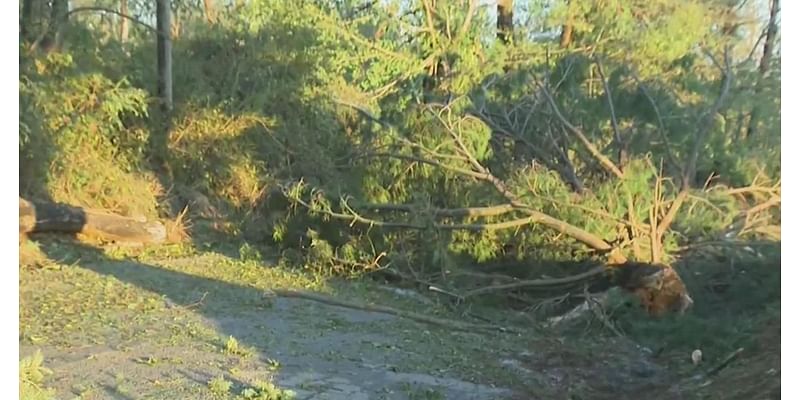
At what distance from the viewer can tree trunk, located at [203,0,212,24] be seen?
187cm

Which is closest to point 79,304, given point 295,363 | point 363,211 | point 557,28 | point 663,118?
point 295,363

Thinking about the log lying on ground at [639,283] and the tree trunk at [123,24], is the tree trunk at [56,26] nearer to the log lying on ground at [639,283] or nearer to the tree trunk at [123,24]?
the tree trunk at [123,24]

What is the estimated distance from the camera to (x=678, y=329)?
1.77 metres

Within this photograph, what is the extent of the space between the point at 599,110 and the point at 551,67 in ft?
0.49

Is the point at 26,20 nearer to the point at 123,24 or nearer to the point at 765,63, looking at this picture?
the point at 123,24

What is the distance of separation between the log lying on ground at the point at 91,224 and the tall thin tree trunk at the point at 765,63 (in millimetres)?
1355

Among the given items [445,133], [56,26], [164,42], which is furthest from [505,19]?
[56,26]

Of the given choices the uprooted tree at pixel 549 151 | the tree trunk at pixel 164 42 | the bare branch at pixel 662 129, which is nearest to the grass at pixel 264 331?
the uprooted tree at pixel 549 151

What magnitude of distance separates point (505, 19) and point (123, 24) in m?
0.89

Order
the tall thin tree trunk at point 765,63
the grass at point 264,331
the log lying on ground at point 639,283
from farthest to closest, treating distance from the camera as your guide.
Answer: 1. the log lying on ground at point 639,283
2. the grass at point 264,331
3. the tall thin tree trunk at point 765,63

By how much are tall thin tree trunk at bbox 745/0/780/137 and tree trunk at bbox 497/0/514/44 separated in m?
0.54

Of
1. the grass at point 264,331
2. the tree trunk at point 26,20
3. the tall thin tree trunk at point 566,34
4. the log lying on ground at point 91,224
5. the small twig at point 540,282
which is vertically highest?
the tall thin tree trunk at point 566,34

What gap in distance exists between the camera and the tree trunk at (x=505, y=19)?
1796mm

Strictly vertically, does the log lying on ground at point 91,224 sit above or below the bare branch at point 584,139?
below
